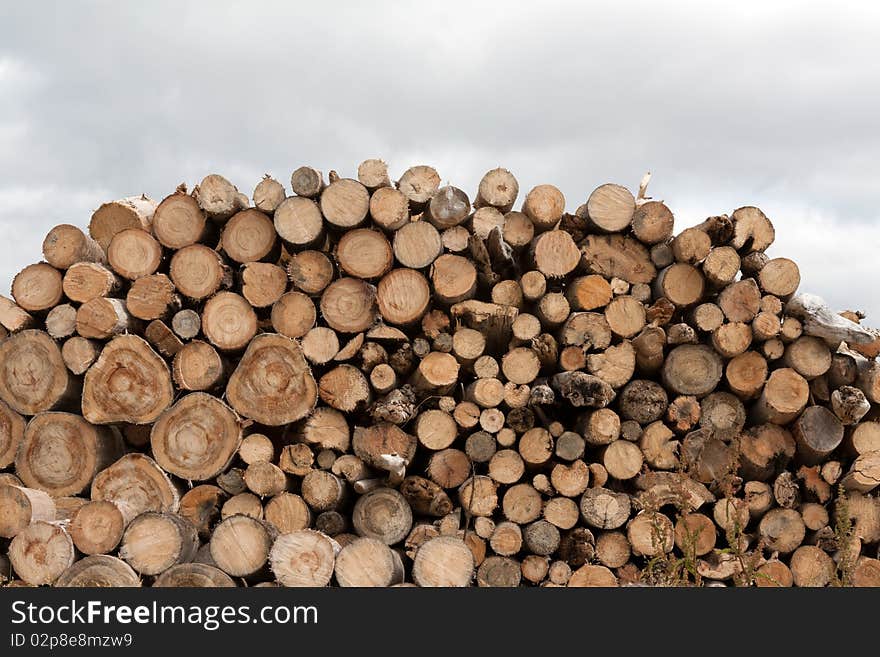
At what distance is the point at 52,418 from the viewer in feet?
18.9

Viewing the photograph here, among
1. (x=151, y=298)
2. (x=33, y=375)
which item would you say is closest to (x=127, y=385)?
(x=151, y=298)

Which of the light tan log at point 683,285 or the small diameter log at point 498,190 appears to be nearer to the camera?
the light tan log at point 683,285

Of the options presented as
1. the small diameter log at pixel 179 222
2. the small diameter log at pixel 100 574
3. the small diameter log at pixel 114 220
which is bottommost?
the small diameter log at pixel 100 574

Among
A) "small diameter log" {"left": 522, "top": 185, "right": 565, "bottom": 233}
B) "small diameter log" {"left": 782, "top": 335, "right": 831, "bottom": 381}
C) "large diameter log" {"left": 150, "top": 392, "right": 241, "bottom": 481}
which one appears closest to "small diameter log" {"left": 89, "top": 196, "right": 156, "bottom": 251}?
"large diameter log" {"left": 150, "top": 392, "right": 241, "bottom": 481}

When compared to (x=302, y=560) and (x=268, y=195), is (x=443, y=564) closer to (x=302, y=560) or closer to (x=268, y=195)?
(x=302, y=560)

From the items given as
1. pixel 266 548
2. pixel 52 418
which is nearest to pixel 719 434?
pixel 266 548

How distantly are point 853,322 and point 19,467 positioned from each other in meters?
5.80

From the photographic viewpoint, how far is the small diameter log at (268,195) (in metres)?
5.79

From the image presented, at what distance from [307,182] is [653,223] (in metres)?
2.40

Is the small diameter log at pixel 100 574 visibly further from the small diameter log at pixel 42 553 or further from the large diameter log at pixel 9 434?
the large diameter log at pixel 9 434

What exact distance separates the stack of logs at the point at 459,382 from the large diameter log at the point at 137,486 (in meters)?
0.02

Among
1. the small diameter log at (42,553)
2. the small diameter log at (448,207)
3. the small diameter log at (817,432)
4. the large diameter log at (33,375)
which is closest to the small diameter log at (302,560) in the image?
the small diameter log at (42,553)

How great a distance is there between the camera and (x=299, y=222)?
5.69 metres

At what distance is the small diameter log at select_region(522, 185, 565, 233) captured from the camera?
5.77m
